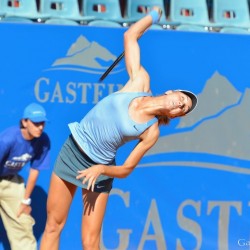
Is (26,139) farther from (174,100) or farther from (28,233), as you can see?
(174,100)

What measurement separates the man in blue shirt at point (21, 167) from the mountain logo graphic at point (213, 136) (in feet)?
3.11

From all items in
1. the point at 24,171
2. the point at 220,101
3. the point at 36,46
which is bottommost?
the point at 24,171

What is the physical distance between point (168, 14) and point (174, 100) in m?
3.68

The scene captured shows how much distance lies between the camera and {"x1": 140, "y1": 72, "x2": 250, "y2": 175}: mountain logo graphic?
6.29 metres

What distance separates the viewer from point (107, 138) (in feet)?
16.2

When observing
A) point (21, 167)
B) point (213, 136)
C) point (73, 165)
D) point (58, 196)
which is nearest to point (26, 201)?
point (21, 167)

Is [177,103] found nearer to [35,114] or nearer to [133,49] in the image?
[133,49]

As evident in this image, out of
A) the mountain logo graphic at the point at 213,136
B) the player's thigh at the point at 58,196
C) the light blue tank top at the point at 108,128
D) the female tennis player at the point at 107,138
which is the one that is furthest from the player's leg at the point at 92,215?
the mountain logo graphic at the point at 213,136

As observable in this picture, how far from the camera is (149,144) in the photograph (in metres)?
4.91

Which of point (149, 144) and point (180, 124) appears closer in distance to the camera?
point (149, 144)

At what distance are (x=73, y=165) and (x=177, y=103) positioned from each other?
0.73 meters

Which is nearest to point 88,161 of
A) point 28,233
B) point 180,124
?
point 28,233

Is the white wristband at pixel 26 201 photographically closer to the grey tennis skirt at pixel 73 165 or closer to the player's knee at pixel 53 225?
the player's knee at pixel 53 225

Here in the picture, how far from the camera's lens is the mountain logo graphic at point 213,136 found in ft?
20.6
